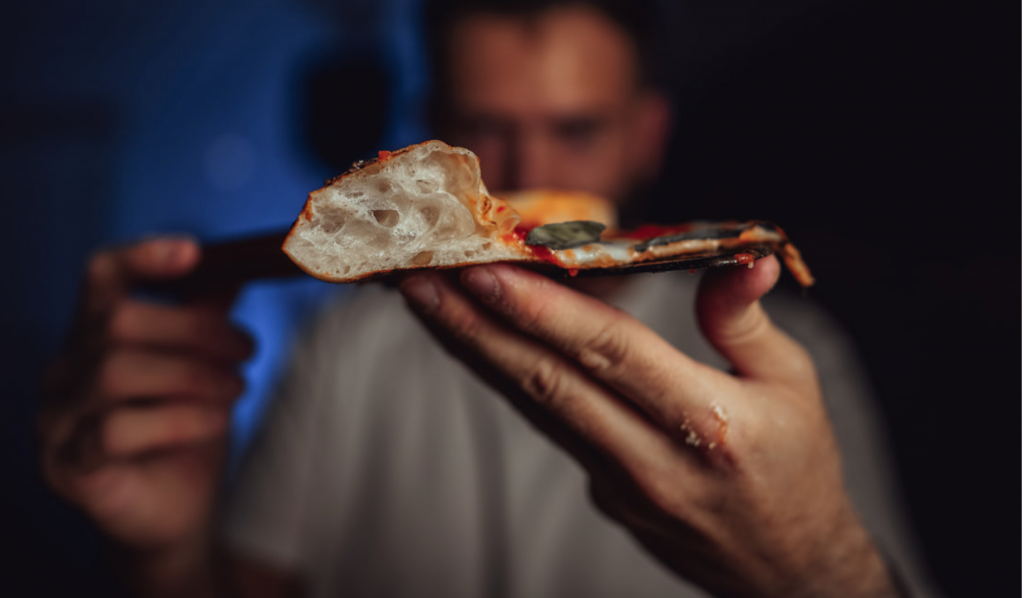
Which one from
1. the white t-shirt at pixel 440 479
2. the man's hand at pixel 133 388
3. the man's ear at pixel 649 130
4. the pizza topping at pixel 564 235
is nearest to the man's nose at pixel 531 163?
the man's ear at pixel 649 130

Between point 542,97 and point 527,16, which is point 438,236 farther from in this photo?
point 527,16

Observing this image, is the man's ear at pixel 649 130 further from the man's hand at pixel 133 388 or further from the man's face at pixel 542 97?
the man's hand at pixel 133 388

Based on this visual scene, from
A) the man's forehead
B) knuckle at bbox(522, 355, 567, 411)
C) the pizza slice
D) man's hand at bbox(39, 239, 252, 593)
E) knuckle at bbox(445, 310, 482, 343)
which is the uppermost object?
the man's forehead

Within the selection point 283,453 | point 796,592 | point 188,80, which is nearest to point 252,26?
point 188,80

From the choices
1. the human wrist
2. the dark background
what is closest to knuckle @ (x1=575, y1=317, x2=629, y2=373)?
the human wrist

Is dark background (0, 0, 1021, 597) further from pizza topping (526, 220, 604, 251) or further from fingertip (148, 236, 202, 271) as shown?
pizza topping (526, 220, 604, 251)

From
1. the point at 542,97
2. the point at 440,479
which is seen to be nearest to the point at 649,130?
the point at 542,97
